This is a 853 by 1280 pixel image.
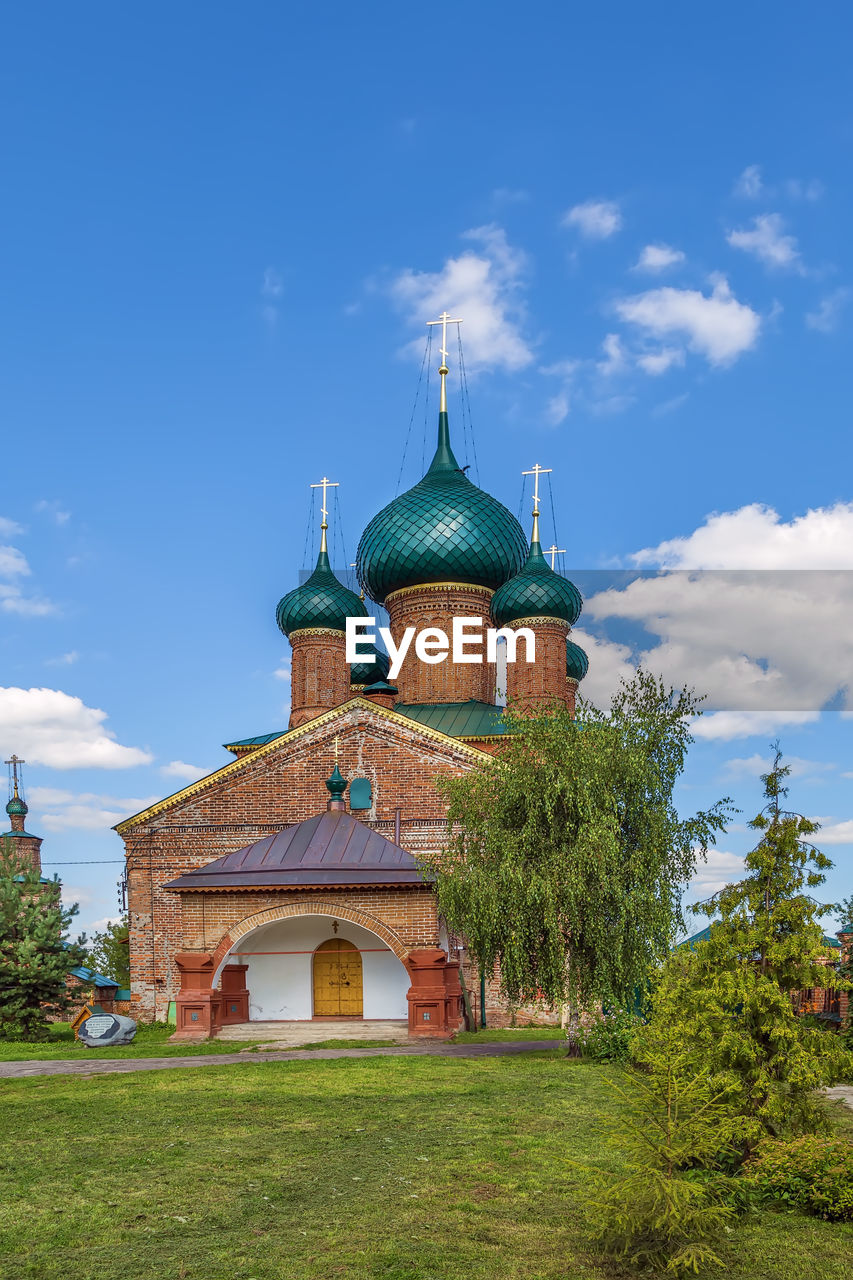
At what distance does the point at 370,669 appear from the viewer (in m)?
30.8

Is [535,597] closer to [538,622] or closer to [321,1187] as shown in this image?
[538,622]

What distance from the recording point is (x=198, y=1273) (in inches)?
231

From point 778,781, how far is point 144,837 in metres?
16.0

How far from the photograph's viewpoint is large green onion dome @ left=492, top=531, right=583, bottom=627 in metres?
27.1

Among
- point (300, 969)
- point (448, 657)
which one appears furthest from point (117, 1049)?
point (448, 657)

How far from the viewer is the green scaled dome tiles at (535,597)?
88.8 ft

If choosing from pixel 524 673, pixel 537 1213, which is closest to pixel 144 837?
pixel 524 673

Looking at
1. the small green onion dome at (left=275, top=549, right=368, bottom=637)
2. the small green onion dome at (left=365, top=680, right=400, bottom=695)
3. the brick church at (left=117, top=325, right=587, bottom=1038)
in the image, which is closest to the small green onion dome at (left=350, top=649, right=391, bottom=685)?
the brick church at (left=117, top=325, right=587, bottom=1038)

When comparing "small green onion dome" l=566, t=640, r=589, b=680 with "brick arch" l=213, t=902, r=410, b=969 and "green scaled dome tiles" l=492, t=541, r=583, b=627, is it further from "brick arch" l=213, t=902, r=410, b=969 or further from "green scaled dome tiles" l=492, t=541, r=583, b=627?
"brick arch" l=213, t=902, r=410, b=969

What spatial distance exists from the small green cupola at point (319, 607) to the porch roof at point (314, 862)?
1024 centimetres

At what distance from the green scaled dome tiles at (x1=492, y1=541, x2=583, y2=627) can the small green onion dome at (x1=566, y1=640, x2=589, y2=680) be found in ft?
20.0

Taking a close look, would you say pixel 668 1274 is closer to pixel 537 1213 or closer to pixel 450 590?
pixel 537 1213

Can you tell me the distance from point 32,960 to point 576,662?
19508mm

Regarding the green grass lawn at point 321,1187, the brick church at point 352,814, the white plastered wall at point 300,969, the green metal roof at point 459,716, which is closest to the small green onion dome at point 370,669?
the brick church at point 352,814
